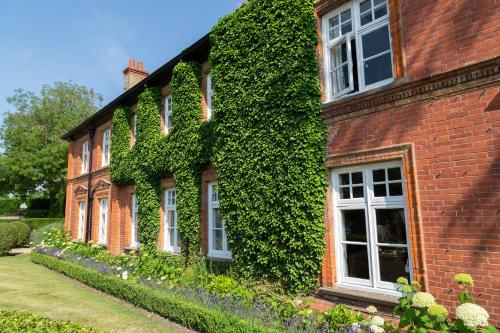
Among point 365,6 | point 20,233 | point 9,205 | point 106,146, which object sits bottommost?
point 20,233

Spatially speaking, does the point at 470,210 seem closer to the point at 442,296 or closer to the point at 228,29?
the point at 442,296

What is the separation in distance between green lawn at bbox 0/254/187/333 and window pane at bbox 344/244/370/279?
3554 millimetres

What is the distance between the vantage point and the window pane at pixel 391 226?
5777 millimetres

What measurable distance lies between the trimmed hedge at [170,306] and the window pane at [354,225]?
7.90 feet

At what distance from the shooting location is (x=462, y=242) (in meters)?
4.94

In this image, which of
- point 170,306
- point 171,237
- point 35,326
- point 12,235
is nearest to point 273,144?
point 170,306

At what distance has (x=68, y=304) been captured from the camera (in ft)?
28.7

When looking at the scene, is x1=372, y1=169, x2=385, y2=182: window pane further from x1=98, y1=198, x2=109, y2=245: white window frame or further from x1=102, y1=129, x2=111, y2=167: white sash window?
x1=102, y1=129, x2=111, y2=167: white sash window

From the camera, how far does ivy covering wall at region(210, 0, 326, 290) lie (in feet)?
22.2

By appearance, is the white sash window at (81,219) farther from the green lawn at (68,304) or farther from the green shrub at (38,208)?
the green shrub at (38,208)

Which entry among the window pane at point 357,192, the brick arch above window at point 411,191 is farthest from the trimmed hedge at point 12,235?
the brick arch above window at point 411,191

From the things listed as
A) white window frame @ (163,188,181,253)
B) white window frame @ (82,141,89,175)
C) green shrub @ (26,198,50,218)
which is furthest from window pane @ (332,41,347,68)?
green shrub @ (26,198,50,218)

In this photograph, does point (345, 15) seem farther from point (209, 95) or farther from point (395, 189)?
point (209, 95)

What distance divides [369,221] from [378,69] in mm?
2888
